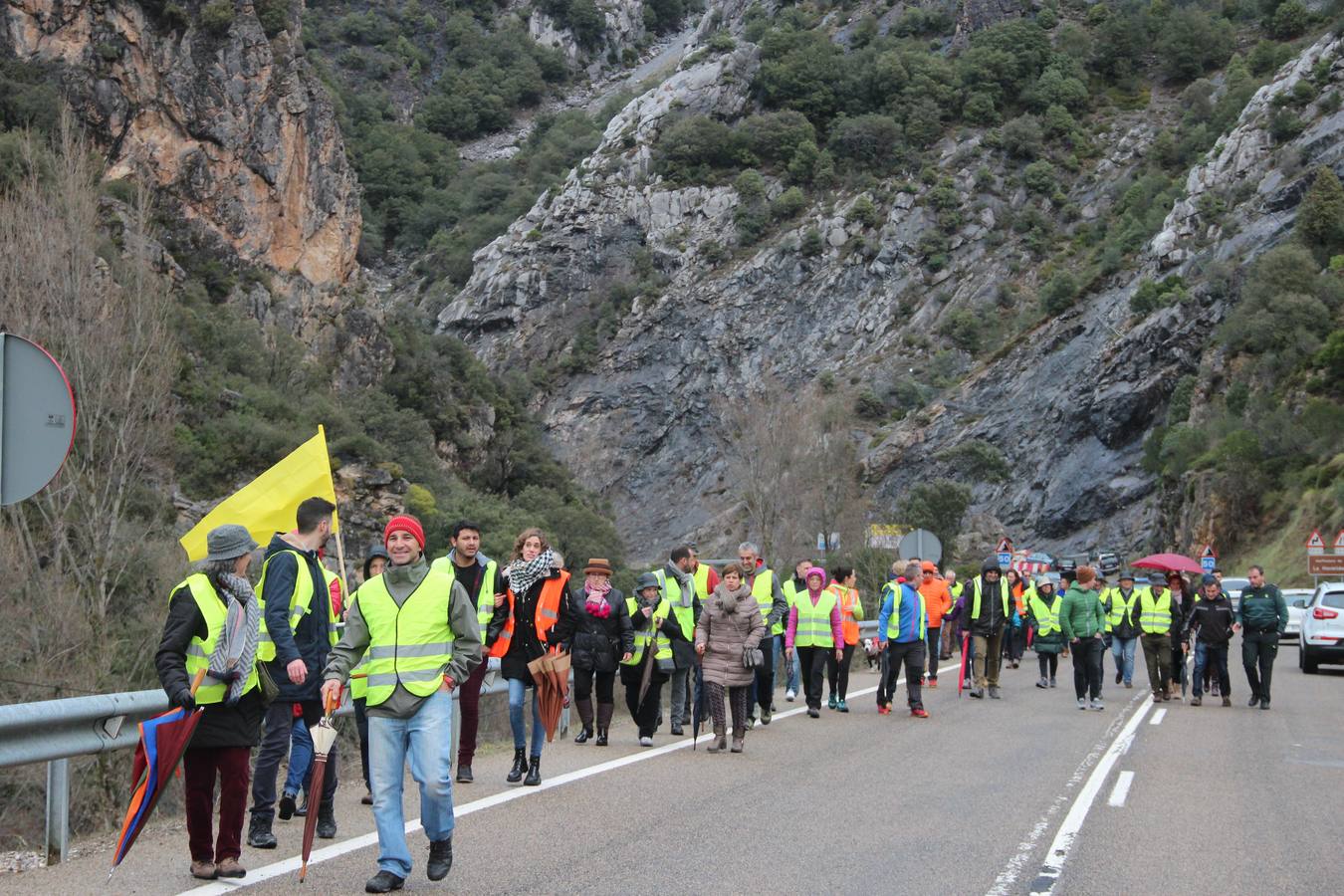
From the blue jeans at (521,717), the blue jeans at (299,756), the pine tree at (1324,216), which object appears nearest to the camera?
the blue jeans at (299,756)

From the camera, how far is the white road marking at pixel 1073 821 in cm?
701

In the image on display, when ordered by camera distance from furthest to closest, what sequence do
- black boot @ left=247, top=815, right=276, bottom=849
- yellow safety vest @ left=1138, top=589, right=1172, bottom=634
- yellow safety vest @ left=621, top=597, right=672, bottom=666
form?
yellow safety vest @ left=1138, top=589, right=1172, bottom=634
yellow safety vest @ left=621, top=597, right=672, bottom=666
black boot @ left=247, top=815, right=276, bottom=849

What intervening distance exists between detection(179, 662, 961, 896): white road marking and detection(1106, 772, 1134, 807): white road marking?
3771 millimetres

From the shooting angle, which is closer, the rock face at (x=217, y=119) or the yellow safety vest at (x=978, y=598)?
the yellow safety vest at (x=978, y=598)

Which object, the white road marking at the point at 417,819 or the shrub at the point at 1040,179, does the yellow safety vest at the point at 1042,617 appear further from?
the shrub at the point at 1040,179

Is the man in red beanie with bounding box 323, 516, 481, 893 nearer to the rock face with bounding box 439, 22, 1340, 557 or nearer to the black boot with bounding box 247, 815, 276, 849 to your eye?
the black boot with bounding box 247, 815, 276, 849

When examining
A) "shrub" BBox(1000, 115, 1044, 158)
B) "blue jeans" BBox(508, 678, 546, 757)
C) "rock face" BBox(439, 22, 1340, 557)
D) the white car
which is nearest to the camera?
"blue jeans" BBox(508, 678, 546, 757)

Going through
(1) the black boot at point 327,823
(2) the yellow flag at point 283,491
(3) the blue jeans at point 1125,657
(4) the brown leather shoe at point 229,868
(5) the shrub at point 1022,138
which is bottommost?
(3) the blue jeans at point 1125,657

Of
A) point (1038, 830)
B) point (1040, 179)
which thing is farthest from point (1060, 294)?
point (1038, 830)

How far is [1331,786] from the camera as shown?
1076 centimetres

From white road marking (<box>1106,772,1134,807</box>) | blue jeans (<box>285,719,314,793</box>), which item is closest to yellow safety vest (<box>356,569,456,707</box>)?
blue jeans (<box>285,719,314,793</box>)

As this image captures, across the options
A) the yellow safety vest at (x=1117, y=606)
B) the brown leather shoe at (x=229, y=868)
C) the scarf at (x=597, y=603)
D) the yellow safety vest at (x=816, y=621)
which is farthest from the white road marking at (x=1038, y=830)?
the yellow safety vest at (x=1117, y=606)

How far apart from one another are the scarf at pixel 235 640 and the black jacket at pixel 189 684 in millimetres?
97

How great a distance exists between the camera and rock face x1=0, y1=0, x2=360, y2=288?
42.7 metres
